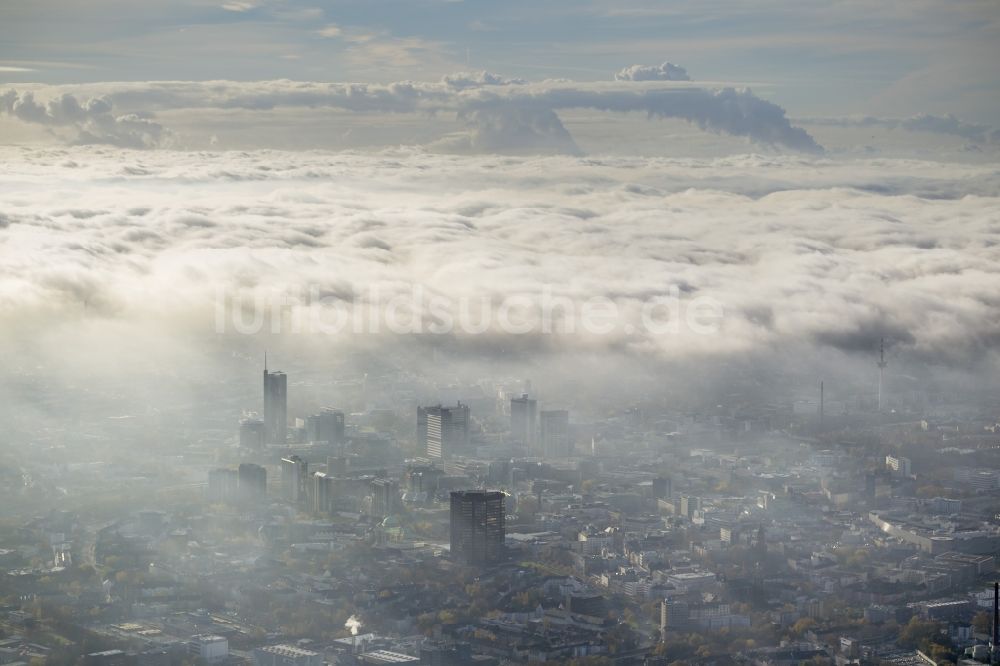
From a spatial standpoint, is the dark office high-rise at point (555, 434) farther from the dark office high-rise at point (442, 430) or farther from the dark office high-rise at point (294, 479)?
the dark office high-rise at point (294, 479)

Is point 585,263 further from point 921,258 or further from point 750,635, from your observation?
point 750,635

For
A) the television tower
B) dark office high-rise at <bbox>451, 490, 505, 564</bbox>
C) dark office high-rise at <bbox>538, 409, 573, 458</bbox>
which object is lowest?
dark office high-rise at <bbox>451, 490, 505, 564</bbox>

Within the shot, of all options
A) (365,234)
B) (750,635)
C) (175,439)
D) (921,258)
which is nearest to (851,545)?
(750,635)

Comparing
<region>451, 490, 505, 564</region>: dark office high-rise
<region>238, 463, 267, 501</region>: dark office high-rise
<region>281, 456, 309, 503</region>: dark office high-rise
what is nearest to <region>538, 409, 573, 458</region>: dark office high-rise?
<region>281, 456, 309, 503</region>: dark office high-rise

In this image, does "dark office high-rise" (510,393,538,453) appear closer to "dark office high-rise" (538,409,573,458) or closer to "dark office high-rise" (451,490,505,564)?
"dark office high-rise" (538,409,573,458)

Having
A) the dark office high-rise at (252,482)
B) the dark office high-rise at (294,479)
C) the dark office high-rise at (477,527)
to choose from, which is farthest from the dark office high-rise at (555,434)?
the dark office high-rise at (477,527)

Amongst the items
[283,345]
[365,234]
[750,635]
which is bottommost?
[750,635]
